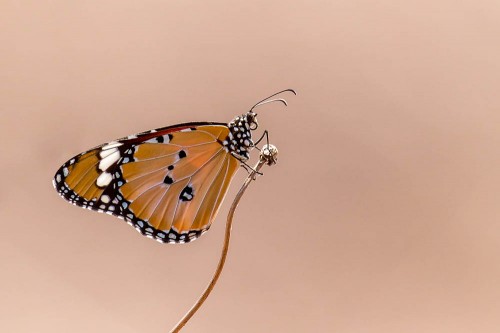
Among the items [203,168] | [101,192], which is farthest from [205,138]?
[101,192]

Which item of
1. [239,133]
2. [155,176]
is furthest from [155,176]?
[239,133]

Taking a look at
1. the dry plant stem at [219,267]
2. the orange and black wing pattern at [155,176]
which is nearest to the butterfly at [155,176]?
the orange and black wing pattern at [155,176]

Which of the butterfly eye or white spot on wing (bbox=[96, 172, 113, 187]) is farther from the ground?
the butterfly eye

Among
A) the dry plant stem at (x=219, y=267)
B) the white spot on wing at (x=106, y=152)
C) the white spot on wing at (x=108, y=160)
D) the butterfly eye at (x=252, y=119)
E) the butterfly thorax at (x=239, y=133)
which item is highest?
the butterfly thorax at (x=239, y=133)

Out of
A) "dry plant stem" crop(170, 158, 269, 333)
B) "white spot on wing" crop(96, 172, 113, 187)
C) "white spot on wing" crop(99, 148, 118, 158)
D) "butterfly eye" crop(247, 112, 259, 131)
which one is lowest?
"dry plant stem" crop(170, 158, 269, 333)

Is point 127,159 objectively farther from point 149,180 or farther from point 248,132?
point 248,132

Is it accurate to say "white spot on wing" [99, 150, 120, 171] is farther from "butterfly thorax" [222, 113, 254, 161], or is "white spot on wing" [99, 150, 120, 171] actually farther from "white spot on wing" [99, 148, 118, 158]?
"butterfly thorax" [222, 113, 254, 161]

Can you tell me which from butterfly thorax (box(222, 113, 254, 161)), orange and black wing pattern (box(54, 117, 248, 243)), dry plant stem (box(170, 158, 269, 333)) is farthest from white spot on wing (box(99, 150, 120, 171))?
dry plant stem (box(170, 158, 269, 333))

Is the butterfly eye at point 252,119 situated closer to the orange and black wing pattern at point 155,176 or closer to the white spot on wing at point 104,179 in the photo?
the orange and black wing pattern at point 155,176

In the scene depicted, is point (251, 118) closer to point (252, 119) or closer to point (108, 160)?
point (252, 119)
